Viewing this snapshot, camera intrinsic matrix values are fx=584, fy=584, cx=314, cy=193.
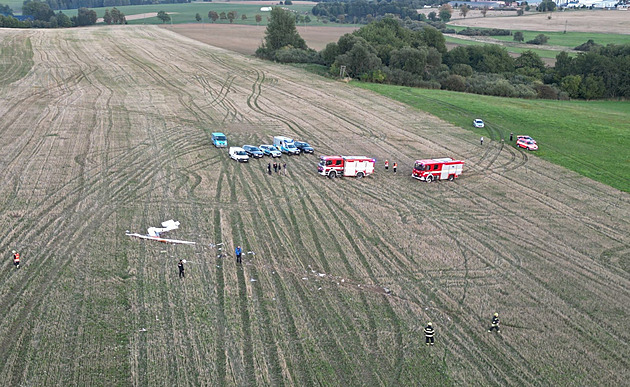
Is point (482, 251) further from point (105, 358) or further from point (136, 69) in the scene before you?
point (136, 69)

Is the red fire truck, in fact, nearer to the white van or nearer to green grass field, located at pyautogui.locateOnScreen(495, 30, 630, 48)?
the white van

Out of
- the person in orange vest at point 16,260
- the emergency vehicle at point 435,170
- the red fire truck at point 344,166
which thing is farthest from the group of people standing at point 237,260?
the emergency vehicle at point 435,170

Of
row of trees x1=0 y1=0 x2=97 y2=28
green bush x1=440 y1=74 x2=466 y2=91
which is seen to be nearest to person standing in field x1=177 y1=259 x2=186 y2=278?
green bush x1=440 y1=74 x2=466 y2=91

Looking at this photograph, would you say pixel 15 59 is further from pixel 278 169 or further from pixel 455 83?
pixel 455 83

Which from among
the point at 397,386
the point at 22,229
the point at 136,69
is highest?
the point at 136,69

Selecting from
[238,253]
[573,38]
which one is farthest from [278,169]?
[573,38]

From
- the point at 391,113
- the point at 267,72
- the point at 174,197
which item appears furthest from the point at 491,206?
the point at 267,72
